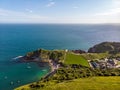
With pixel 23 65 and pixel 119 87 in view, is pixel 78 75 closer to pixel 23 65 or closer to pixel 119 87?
pixel 119 87

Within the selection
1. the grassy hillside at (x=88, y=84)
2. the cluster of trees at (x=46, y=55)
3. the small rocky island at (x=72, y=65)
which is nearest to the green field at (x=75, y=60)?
the small rocky island at (x=72, y=65)

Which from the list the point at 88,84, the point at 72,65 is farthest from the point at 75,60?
the point at 88,84

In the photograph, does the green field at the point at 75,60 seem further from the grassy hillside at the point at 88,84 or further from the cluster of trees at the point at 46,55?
the grassy hillside at the point at 88,84

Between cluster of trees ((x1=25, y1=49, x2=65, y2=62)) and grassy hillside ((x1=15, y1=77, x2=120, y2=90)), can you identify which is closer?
grassy hillside ((x1=15, y1=77, x2=120, y2=90))

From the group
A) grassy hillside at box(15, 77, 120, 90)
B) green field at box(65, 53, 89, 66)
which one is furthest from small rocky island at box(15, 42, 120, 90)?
grassy hillside at box(15, 77, 120, 90)

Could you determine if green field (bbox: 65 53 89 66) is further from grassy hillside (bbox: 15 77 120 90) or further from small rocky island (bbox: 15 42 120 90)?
grassy hillside (bbox: 15 77 120 90)

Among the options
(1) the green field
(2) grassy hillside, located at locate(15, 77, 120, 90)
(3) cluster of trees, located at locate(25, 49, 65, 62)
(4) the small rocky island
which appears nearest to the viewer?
(2) grassy hillside, located at locate(15, 77, 120, 90)

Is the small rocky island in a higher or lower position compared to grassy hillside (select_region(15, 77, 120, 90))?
lower
